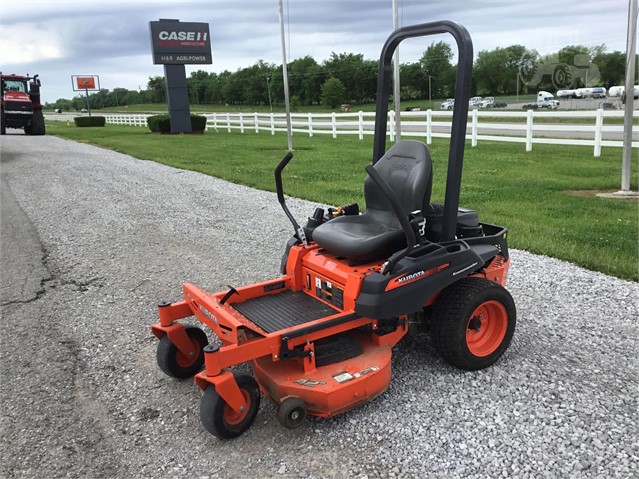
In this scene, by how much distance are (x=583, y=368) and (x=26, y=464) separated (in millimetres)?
3410

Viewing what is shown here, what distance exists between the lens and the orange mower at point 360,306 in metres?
3.10

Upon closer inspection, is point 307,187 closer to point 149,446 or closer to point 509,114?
point 149,446

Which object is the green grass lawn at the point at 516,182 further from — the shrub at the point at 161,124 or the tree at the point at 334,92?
the tree at the point at 334,92

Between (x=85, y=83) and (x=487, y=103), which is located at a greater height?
(x=85, y=83)

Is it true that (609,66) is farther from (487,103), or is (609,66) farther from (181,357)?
(181,357)

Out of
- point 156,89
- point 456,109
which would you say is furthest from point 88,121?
point 156,89

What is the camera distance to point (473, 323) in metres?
3.71

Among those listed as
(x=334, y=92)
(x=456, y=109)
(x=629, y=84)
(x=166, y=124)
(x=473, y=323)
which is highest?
(x=334, y=92)

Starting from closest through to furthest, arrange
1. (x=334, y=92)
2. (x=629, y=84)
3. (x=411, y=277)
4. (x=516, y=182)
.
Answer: (x=411, y=277), (x=629, y=84), (x=516, y=182), (x=334, y=92)

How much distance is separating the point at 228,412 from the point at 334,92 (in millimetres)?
41804

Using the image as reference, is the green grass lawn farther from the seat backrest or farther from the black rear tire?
the black rear tire

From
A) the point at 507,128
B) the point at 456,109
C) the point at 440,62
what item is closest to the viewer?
the point at 456,109

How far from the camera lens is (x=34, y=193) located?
34.6 feet

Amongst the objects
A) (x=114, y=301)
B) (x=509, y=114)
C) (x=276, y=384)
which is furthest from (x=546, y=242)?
(x=509, y=114)
